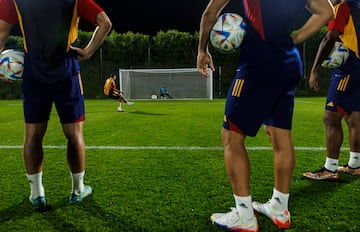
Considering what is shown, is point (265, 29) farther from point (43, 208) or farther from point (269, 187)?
point (43, 208)

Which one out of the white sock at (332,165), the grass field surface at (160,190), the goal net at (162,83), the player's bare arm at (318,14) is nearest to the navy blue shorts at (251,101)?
the player's bare arm at (318,14)

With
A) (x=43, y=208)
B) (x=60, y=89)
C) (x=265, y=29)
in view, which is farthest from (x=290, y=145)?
(x=43, y=208)

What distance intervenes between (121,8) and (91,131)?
95.5 feet

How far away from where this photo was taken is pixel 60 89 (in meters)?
2.58

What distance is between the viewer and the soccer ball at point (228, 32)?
218 centimetres

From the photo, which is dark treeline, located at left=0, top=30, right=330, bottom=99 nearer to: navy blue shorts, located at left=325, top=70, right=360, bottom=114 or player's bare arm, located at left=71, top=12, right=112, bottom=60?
navy blue shorts, located at left=325, top=70, right=360, bottom=114

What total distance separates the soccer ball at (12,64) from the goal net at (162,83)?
21120 mm

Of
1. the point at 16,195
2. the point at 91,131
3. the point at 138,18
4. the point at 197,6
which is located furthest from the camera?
the point at 138,18

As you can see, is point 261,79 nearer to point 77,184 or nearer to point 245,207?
point 245,207

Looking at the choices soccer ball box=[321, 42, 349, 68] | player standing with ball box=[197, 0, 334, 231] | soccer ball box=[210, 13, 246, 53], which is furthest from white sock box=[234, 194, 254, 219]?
soccer ball box=[321, 42, 349, 68]

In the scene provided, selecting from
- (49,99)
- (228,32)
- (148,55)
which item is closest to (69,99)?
(49,99)

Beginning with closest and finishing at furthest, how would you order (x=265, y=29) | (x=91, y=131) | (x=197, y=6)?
(x=265, y=29)
(x=91, y=131)
(x=197, y=6)

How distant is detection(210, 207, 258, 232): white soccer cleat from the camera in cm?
225

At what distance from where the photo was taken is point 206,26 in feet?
6.95
